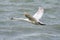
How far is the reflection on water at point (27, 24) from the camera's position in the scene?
8863mm

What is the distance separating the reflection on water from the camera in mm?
8863

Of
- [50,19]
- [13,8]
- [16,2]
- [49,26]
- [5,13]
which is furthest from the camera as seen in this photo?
[16,2]

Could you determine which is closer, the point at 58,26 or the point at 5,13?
the point at 58,26

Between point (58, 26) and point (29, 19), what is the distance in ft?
5.01

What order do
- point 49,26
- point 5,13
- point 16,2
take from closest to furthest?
point 49,26 → point 5,13 → point 16,2

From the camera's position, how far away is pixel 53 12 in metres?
12.1

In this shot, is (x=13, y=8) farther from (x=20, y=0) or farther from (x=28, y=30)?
(x=28, y=30)

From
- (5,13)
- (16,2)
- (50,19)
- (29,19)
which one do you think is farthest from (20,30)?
(16,2)

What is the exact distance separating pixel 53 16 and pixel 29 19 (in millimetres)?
2846

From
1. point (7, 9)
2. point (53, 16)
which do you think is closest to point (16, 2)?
point (7, 9)

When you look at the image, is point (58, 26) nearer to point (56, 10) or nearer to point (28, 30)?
point (28, 30)

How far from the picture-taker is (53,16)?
11.3m

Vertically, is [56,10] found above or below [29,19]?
below

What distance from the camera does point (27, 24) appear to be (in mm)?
9883
